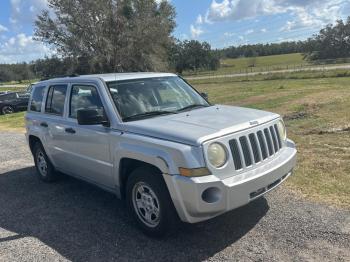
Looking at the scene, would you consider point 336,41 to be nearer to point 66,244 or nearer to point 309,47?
point 309,47

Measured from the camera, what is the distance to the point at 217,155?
416cm

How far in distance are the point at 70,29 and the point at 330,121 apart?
35635 millimetres

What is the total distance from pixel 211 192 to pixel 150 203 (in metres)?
Answer: 0.87

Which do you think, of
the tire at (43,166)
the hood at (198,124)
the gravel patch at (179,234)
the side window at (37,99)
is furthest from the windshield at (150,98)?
the tire at (43,166)

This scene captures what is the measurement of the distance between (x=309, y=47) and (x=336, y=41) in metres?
5.54

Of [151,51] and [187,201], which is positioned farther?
[151,51]

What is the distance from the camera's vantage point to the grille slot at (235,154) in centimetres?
425

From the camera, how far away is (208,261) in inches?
161

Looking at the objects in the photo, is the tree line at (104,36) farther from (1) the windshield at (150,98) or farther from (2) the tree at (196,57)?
(2) the tree at (196,57)

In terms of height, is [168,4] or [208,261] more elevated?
[168,4]

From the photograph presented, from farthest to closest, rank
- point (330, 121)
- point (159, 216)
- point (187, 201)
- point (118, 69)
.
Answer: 1. point (118, 69)
2. point (330, 121)
3. point (159, 216)
4. point (187, 201)

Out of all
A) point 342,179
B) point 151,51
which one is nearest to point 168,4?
point 151,51

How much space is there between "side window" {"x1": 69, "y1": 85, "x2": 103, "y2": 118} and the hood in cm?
81

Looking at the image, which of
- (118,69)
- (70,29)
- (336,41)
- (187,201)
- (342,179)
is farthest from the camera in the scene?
(336,41)
